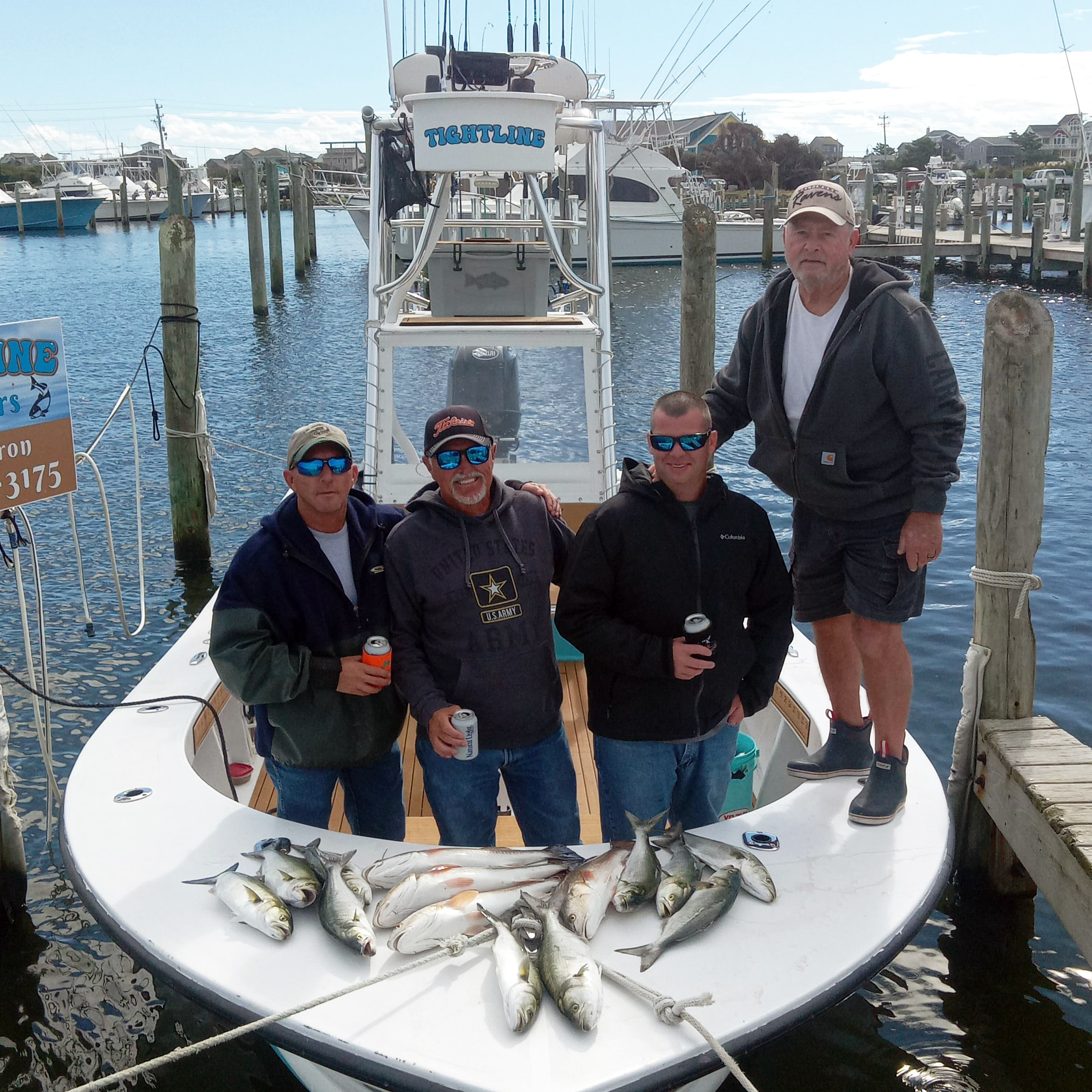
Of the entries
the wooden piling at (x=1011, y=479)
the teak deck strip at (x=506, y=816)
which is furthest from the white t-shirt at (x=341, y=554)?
the wooden piling at (x=1011, y=479)

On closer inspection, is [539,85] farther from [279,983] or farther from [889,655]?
[279,983]

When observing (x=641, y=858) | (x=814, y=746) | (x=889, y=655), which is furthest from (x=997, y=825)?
(x=641, y=858)

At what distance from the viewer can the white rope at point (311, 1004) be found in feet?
7.65

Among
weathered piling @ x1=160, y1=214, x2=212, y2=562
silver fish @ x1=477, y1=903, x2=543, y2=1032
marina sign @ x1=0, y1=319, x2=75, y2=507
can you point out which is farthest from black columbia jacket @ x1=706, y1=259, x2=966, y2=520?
weathered piling @ x1=160, y1=214, x2=212, y2=562

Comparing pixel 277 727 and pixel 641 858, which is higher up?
pixel 277 727

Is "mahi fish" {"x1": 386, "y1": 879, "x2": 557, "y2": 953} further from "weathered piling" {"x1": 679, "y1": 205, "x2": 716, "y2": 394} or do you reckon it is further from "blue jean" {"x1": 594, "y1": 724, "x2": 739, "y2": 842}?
"weathered piling" {"x1": 679, "y1": 205, "x2": 716, "y2": 394}

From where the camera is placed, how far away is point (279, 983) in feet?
8.27

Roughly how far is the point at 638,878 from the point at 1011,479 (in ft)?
6.94

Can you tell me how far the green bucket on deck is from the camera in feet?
13.8

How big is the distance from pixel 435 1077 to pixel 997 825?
8.55 feet

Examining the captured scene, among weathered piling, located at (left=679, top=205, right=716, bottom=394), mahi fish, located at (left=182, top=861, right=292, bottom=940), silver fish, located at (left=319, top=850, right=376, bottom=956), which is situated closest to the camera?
silver fish, located at (left=319, top=850, right=376, bottom=956)

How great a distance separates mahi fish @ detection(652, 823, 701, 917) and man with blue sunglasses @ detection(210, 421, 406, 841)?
0.89m

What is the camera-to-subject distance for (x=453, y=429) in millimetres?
2867

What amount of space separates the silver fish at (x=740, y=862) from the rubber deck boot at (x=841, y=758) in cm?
60
